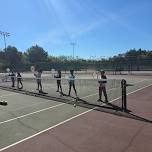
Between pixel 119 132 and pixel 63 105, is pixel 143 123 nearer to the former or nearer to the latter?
pixel 119 132

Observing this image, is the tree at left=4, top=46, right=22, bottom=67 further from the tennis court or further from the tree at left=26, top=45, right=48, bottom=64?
the tennis court

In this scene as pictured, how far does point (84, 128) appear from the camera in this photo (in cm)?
1029

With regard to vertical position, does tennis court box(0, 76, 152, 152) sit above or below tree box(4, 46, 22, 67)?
below

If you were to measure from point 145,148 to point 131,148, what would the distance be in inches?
13.3

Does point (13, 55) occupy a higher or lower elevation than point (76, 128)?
higher

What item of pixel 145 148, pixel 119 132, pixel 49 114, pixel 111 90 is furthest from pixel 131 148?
pixel 111 90

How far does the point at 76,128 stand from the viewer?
10305 millimetres

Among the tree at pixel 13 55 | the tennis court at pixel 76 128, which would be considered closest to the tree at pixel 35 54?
the tree at pixel 13 55

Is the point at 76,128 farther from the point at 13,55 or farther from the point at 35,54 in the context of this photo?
the point at 35,54

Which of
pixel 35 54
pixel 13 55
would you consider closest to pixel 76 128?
pixel 13 55

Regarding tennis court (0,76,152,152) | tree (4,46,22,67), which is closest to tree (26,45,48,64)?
tree (4,46,22,67)

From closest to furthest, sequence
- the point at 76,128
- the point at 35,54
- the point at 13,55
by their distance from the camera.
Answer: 1. the point at 76,128
2. the point at 13,55
3. the point at 35,54

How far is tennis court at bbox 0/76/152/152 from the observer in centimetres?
829

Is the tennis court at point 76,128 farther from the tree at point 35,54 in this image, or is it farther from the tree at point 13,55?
the tree at point 35,54
